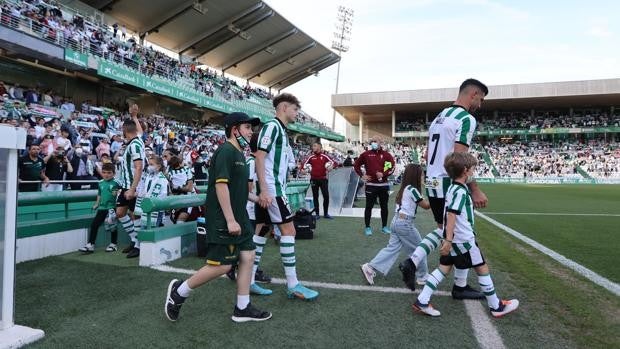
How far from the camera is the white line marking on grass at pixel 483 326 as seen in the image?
2.99 meters

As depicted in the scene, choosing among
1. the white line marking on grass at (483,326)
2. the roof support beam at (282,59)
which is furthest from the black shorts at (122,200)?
the roof support beam at (282,59)

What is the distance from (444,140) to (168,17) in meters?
29.9

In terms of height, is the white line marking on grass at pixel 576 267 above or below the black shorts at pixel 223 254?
below

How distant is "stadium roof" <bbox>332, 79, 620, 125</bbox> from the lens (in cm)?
5209

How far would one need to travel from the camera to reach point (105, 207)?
19.7 feet

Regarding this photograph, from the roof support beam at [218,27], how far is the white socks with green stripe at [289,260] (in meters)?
31.0

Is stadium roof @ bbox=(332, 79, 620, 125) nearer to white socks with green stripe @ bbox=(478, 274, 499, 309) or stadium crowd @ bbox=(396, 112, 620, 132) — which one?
stadium crowd @ bbox=(396, 112, 620, 132)

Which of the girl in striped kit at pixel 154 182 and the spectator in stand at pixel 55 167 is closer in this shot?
the girl in striped kit at pixel 154 182

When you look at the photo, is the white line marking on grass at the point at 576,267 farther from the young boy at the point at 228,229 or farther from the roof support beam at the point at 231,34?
the roof support beam at the point at 231,34

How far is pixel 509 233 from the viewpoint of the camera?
8.05 meters

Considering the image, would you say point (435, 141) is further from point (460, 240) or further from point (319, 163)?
point (319, 163)

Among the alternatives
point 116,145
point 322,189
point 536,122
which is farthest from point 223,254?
point 536,122

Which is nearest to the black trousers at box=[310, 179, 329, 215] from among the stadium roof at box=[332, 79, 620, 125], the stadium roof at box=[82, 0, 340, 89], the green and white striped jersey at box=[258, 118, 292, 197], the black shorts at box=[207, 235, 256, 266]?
the green and white striped jersey at box=[258, 118, 292, 197]

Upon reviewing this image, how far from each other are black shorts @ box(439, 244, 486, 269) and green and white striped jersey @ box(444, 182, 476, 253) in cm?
6
